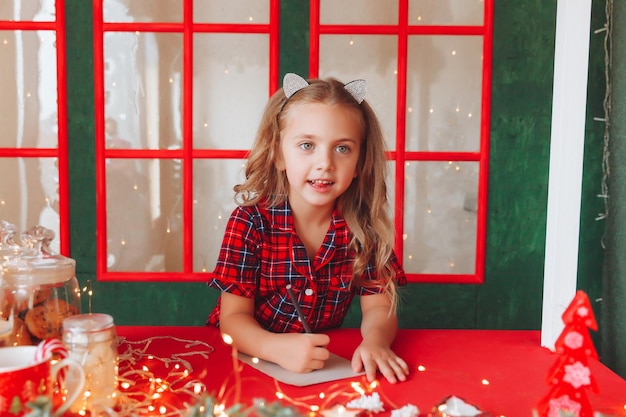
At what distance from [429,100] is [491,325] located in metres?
0.84

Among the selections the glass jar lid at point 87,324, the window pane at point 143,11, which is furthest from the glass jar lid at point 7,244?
the window pane at point 143,11

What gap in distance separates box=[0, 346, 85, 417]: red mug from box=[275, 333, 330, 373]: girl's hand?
1.23 feet

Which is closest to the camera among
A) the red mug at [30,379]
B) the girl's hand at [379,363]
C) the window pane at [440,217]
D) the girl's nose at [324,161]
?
the red mug at [30,379]

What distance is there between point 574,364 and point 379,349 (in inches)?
14.9

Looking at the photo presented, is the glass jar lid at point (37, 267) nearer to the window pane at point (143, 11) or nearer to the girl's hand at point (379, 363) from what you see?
the girl's hand at point (379, 363)

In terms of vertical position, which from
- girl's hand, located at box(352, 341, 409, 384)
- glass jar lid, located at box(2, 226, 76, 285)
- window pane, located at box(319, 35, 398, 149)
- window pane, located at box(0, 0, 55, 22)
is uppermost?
window pane, located at box(0, 0, 55, 22)

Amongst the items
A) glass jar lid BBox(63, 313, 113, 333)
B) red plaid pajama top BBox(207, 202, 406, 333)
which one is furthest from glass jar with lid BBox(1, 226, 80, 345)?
red plaid pajama top BBox(207, 202, 406, 333)

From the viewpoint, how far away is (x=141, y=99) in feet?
7.04

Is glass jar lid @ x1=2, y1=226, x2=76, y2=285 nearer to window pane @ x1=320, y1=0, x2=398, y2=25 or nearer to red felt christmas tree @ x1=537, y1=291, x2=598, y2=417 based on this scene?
red felt christmas tree @ x1=537, y1=291, x2=598, y2=417

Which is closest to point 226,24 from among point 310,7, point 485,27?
point 310,7

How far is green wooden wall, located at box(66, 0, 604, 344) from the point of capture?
6.74ft

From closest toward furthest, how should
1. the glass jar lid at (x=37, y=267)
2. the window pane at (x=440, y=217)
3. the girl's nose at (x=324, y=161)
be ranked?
the glass jar lid at (x=37, y=267) < the girl's nose at (x=324, y=161) < the window pane at (x=440, y=217)

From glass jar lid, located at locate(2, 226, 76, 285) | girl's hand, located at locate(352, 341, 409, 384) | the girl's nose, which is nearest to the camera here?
glass jar lid, located at locate(2, 226, 76, 285)

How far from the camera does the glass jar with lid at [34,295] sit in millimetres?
964
